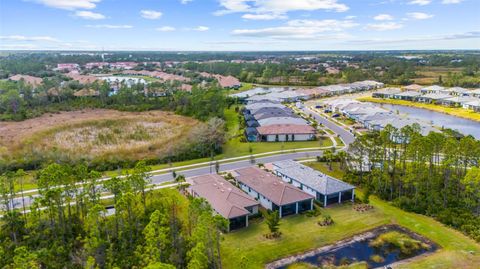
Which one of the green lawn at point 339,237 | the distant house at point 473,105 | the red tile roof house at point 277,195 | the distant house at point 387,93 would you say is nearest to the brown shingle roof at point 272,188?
the red tile roof house at point 277,195

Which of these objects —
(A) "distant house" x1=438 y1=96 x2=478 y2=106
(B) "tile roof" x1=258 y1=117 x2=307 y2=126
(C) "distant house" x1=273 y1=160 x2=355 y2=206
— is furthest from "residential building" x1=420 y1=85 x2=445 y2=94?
(C) "distant house" x1=273 y1=160 x2=355 y2=206

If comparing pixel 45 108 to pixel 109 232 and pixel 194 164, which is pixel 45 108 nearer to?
pixel 194 164

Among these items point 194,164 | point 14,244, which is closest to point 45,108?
point 194,164

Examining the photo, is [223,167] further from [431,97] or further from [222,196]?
[431,97]

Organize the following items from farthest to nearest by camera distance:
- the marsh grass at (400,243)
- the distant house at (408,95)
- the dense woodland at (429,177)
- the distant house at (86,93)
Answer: the distant house at (408,95) < the distant house at (86,93) < the dense woodland at (429,177) < the marsh grass at (400,243)

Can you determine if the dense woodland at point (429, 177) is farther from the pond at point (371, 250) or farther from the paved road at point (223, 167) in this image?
the paved road at point (223, 167)

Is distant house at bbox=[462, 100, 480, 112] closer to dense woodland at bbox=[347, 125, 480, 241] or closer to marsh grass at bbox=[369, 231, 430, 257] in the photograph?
dense woodland at bbox=[347, 125, 480, 241]

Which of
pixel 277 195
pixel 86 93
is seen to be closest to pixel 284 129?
pixel 277 195
